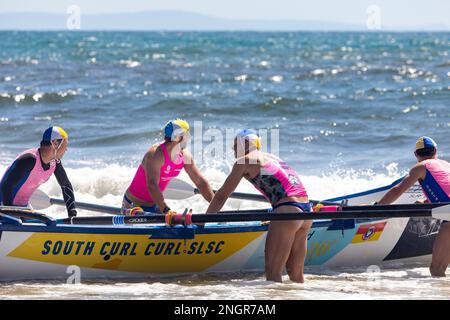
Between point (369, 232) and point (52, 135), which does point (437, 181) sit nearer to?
point (369, 232)

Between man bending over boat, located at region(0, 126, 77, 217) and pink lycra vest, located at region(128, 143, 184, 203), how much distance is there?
84 centimetres

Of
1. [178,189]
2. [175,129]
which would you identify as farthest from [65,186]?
[178,189]

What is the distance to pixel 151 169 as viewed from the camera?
939cm

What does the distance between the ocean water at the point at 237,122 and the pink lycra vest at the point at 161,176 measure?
1.03 m

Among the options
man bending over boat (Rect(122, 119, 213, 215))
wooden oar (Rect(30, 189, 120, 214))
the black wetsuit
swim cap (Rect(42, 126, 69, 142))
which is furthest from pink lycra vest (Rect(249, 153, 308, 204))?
wooden oar (Rect(30, 189, 120, 214))

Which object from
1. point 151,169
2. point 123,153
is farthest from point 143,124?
point 151,169

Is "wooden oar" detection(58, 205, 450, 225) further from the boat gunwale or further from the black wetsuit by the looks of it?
the black wetsuit

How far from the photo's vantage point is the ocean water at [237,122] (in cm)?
905

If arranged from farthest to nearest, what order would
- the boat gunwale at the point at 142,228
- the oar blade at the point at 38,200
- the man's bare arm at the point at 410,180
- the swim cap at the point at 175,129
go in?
the oar blade at the point at 38,200, the swim cap at the point at 175,129, the man's bare arm at the point at 410,180, the boat gunwale at the point at 142,228

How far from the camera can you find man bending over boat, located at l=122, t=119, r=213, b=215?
9.34 metres

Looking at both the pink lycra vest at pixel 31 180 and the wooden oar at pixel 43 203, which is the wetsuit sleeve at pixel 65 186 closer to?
the pink lycra vest at pixel 31 180

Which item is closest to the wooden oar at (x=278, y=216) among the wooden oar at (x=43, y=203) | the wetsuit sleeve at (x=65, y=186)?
the wetsuit sleeve at (x=65, y=186)

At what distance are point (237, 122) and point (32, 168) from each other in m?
12.6

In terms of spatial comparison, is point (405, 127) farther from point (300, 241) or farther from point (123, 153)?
point (300, 241)
